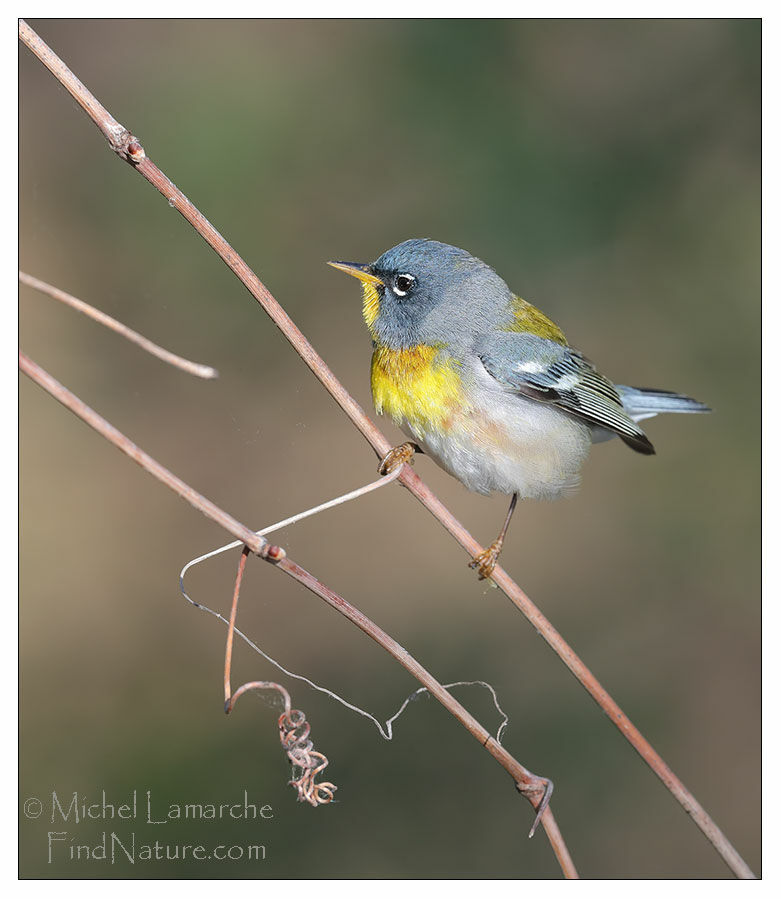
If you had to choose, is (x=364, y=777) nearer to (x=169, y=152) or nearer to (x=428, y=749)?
(x=428, y=749)

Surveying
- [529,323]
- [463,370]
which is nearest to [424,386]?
[463,370]

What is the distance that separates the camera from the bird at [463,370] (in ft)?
8.11

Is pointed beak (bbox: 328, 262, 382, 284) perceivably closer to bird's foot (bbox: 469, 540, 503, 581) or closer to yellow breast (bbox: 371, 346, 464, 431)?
yellow breast (bbox: 371, 346, 464, 431)

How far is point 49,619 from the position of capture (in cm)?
408

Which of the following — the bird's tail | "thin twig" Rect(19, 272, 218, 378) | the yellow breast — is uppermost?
the bird's tail

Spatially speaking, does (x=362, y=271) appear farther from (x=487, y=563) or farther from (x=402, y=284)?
(x=487, y=563)

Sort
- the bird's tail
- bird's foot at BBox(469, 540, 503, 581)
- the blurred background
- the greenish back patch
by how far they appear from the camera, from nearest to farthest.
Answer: bird's foot at BBox(469, 540, 503, 581) < the greenish back patch < the bird's tail < the blurred background

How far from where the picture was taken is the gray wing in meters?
2.58

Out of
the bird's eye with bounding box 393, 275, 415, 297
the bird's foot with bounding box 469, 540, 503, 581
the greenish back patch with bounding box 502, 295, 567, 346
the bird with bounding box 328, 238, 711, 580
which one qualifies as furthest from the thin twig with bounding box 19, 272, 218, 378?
the greenish back patch with bounding box 502, 295, 567, 346

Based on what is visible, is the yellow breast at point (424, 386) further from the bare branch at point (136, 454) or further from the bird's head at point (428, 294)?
the bare branch at point (136, 454)

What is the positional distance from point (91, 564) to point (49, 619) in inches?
12.6

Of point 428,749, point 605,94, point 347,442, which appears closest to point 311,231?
point 347,442

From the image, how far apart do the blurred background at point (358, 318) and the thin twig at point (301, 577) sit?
7.23 ft

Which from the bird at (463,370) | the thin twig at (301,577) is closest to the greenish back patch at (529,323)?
the bird at (463,370)
